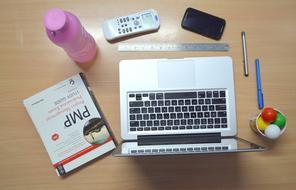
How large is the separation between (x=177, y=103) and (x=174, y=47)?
0.50 ft

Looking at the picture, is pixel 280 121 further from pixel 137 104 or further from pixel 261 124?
pixel 137 104

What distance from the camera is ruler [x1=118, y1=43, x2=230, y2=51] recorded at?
0.76m

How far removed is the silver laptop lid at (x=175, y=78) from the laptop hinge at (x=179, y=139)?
0.02 meters

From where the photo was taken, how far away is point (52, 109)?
2.43 ft

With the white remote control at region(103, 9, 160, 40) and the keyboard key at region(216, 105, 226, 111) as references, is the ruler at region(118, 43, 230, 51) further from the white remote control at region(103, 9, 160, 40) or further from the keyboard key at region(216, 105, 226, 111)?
the keyboard key at region(216, 105, 226, 111)

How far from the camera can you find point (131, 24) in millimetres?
754

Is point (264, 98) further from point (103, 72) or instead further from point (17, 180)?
point (17, 180)

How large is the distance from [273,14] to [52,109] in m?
0.62

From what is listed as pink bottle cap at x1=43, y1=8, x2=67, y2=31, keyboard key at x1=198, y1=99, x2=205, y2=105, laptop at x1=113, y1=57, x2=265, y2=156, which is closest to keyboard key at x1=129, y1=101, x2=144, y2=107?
laptop at x1=113, y1=57, x2=265, y2=156

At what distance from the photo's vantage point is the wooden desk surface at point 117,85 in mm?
733

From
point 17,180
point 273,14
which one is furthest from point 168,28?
point 17,180

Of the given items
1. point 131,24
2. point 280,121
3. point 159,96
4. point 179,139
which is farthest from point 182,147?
point 131,24

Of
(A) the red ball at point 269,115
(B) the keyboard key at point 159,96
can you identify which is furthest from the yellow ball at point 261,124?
(B) the keyboard key at point 159,96

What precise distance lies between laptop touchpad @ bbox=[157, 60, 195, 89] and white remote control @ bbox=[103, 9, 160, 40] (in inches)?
4.2
